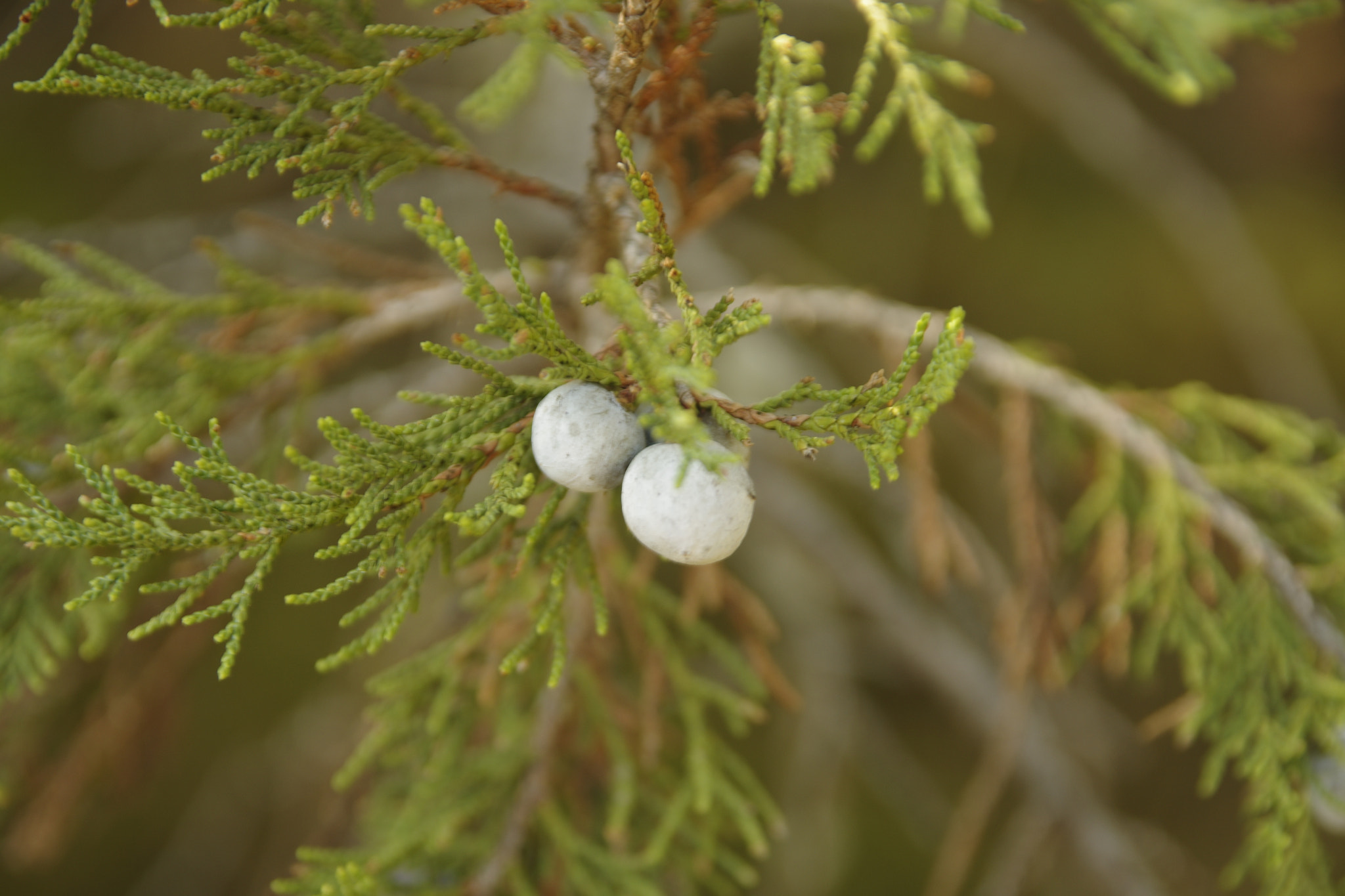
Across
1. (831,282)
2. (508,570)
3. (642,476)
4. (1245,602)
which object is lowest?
(831,282)

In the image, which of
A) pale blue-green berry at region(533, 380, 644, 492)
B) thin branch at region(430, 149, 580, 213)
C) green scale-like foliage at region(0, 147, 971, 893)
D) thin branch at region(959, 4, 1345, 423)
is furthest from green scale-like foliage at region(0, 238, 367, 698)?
thin branch at region(959, 4, 1345, 423)

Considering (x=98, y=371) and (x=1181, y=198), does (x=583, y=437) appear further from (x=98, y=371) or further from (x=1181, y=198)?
(x=1181, y=198)

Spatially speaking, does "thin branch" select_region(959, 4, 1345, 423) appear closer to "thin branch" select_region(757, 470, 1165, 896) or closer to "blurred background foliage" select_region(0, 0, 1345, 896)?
"blurred background foliage" select_region(0, 0, 1345, 896)

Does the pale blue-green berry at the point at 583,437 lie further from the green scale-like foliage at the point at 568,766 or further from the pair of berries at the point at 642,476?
the green scale-like foliage at the point at 568,766

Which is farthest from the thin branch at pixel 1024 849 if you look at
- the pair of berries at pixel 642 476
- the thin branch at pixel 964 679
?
the pair of berries at pixel 642 476

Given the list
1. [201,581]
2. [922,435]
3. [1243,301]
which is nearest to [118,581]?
[201,581]

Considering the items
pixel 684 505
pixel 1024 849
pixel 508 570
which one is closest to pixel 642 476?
pixel 684 505
